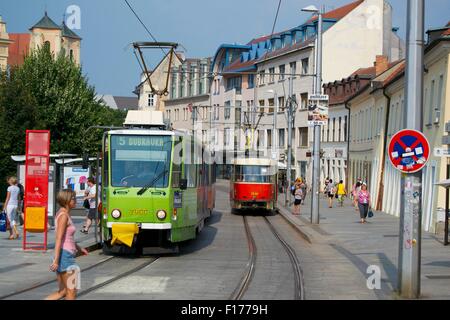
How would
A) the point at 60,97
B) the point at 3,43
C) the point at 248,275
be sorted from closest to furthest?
the point at 248,275 < the point at 60,97 < the point at 3,43

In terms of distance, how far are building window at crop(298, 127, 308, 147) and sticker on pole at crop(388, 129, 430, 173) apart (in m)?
61.5

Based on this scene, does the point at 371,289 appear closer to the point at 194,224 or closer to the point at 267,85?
the point at 194,224

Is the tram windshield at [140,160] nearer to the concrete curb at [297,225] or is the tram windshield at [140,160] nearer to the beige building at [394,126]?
the beige building at [394,126]

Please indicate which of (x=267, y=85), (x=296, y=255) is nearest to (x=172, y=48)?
(x=296, y=255)

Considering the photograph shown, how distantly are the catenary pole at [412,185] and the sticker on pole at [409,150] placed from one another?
6.3 inches

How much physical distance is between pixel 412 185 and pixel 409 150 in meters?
0.58

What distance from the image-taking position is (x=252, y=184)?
129ft

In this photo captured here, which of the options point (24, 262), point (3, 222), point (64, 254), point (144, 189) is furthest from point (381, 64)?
point (64, 254)

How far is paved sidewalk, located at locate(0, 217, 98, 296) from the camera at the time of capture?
13.7 meters

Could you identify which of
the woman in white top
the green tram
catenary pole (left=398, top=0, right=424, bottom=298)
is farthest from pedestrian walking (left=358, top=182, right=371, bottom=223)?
catenary pole (left=398, top=0, right=424, bottom=298)

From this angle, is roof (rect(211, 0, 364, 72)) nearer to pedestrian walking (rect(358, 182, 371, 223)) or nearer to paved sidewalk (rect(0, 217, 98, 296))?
pedestrian walking (rect(358, 182, 371, 223))

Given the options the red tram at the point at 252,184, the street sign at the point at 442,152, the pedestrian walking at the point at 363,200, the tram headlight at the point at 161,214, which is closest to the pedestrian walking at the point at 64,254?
the tram headlight at the point at 161,214

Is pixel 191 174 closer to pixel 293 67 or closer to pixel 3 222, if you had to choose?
pixel 3 222
